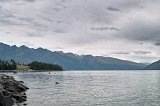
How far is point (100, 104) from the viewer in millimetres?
64625

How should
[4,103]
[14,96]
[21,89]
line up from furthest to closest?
[21,89] → [14,96] → [4,103]

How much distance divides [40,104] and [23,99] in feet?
21.1

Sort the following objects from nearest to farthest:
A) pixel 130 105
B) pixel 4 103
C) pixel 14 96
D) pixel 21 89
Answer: pixel 4 103 < pixel 130 105 < pixel 14 96 < pixel 21 89

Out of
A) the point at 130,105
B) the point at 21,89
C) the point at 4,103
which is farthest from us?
the point at 21,89

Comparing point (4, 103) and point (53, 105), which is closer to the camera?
point (4, 103)

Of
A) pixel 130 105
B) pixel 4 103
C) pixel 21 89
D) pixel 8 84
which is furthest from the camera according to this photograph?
pixel 21 89

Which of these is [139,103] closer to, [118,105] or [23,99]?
[118,105]

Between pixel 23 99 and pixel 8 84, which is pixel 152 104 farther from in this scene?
pixel 8 84

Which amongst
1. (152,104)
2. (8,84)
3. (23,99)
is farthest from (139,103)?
(8,84)

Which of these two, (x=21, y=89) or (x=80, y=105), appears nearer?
(x=80, y=105)

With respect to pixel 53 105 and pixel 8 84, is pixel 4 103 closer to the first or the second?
pixel 53 105

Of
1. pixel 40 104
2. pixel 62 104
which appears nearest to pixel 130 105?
pixel 62 104

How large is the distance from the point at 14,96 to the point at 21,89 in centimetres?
2549

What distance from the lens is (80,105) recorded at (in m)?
63.3
